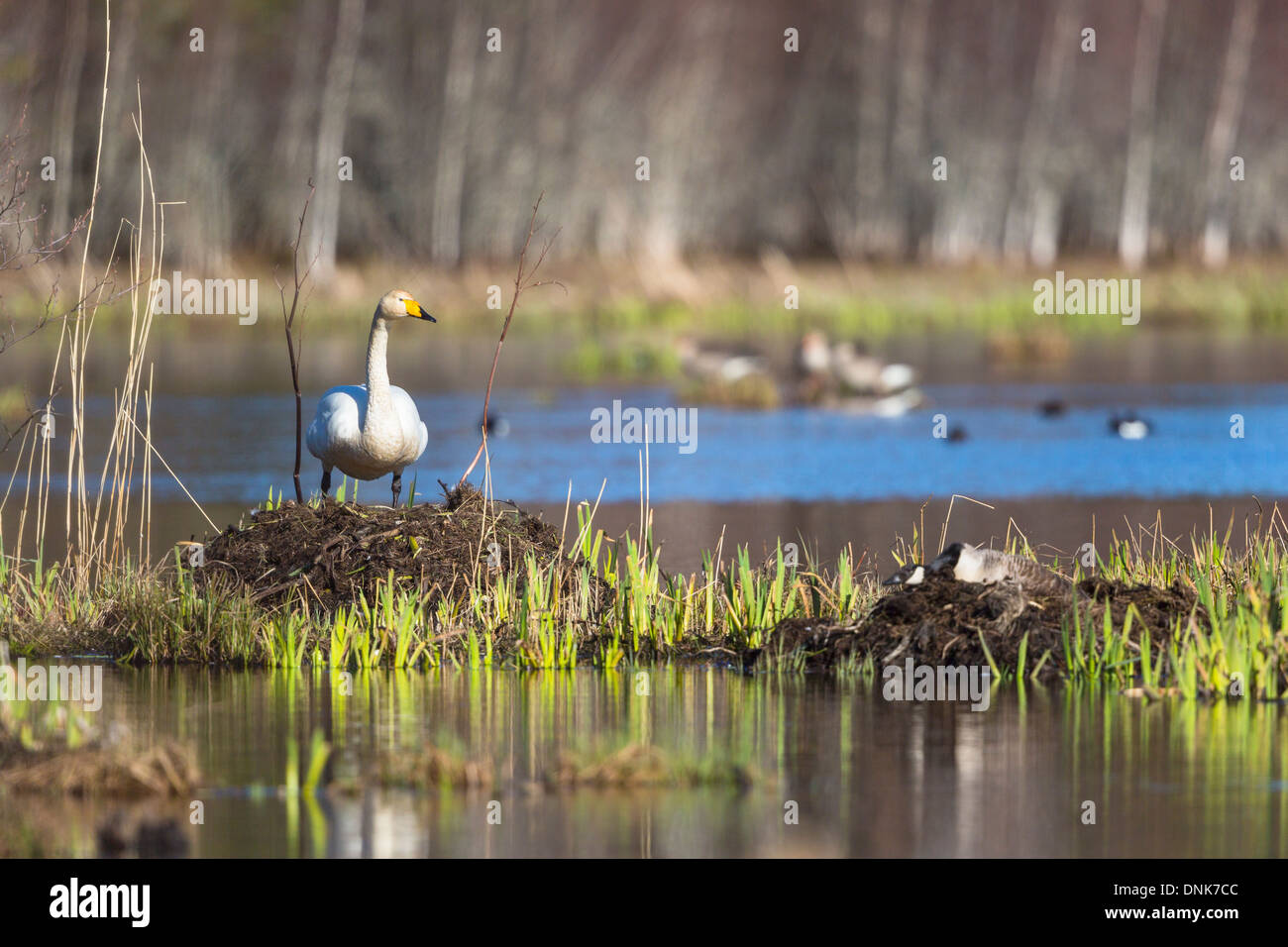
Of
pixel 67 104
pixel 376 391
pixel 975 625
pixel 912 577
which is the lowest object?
pixel 975 625

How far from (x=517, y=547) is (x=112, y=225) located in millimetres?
35190

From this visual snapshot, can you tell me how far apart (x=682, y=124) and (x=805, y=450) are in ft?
119

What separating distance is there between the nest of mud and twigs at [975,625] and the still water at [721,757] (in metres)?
0.30

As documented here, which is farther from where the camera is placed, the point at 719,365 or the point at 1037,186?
the point at 1037,186

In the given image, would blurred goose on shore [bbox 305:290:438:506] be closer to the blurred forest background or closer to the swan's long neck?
the swan's long neck

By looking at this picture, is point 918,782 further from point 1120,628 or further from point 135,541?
point 135,541

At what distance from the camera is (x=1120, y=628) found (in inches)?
357

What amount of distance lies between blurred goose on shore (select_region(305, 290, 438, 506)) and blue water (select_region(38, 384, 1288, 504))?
4708 millimetres

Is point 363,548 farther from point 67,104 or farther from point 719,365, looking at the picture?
point 67,104

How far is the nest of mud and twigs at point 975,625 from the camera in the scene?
898cm

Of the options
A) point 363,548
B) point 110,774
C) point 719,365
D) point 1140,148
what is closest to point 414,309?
point 363,548

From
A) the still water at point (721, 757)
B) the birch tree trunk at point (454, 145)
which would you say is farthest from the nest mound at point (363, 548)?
→ the birch tree trunk at point (454, 145)

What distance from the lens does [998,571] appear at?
9375mm

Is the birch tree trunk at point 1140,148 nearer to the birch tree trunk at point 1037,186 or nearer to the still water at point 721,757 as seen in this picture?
the birch tree trunk at point 1037,186
